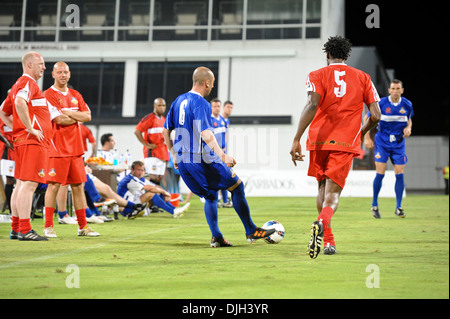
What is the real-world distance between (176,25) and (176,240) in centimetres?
2977

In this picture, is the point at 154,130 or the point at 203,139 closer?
the point at 203,139

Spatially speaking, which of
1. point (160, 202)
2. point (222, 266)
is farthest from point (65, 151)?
point (160, 202)

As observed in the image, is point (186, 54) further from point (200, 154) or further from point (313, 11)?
point (200, 154)

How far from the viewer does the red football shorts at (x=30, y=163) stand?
279 inches

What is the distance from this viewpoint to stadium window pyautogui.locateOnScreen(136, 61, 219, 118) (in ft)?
113

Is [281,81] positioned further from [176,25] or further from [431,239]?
[431,239]

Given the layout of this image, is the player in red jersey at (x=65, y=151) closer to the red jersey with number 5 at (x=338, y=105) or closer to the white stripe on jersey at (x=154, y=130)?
the red jersey with number 5 at (x=338, y=105)

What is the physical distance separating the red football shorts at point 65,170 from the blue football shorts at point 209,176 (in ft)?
6.55

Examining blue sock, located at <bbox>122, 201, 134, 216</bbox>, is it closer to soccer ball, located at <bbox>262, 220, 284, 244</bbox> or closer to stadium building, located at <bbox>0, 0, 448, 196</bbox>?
soccer ball, located at <bbox>262, 220, 284, 244</bbox>

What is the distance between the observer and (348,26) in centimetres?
3450

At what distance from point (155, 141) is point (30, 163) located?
651 cm

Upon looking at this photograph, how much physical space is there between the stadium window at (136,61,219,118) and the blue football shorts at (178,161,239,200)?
1116 inches

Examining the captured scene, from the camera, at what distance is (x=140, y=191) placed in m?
11.6
